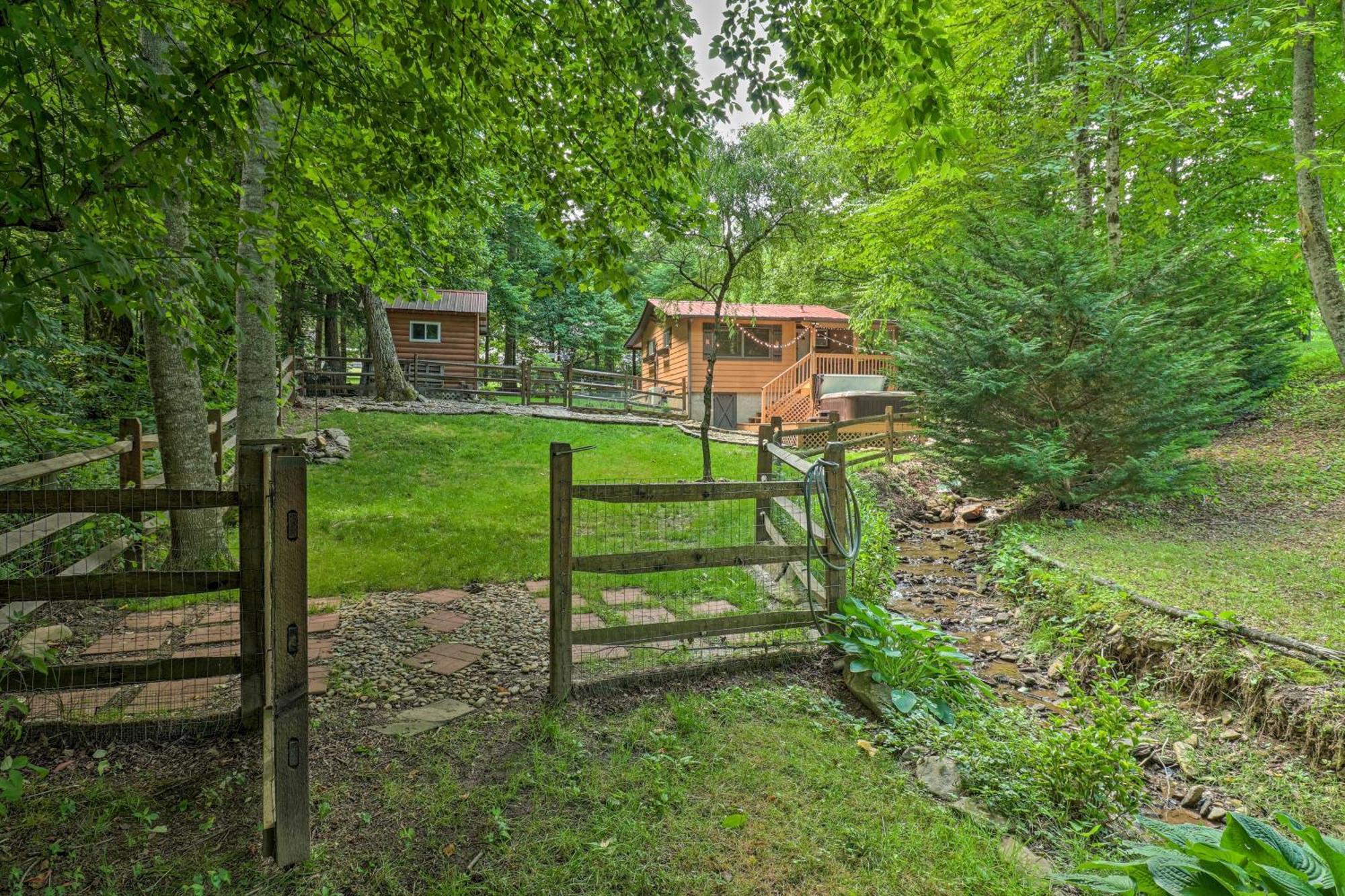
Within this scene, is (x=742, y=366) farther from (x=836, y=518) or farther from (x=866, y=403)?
(x=836, y=518)

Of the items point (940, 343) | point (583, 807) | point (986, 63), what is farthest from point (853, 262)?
point (583, 807)

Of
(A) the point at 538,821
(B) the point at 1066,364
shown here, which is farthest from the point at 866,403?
(A) the point at 538,821

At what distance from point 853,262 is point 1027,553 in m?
7.61

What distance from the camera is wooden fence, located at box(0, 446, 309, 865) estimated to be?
6.84 ft

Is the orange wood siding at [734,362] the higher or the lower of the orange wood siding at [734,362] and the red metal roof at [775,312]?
the lower

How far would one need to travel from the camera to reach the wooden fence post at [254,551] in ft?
8.71

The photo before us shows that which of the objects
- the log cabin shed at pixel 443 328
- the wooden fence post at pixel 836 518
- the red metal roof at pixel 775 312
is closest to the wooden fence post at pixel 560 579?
the wooden fence post at pixel 836 518

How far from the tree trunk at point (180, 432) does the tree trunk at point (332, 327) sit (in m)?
15.3

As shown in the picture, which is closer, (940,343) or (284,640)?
(284,640)

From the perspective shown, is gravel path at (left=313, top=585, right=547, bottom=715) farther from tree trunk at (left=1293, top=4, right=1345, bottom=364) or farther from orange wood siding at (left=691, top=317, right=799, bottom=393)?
orange wood siding at (left=691, top=317, right=799, bottom=393)

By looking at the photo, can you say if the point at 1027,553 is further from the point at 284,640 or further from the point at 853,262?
the point at 853,262

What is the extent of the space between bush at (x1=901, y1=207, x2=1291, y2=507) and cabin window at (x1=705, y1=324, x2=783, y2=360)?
12149 millimetres

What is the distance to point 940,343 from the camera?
794 centimetres

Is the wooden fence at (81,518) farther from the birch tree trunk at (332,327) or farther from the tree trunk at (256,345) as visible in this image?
the birch tree trunk at (332,327)
